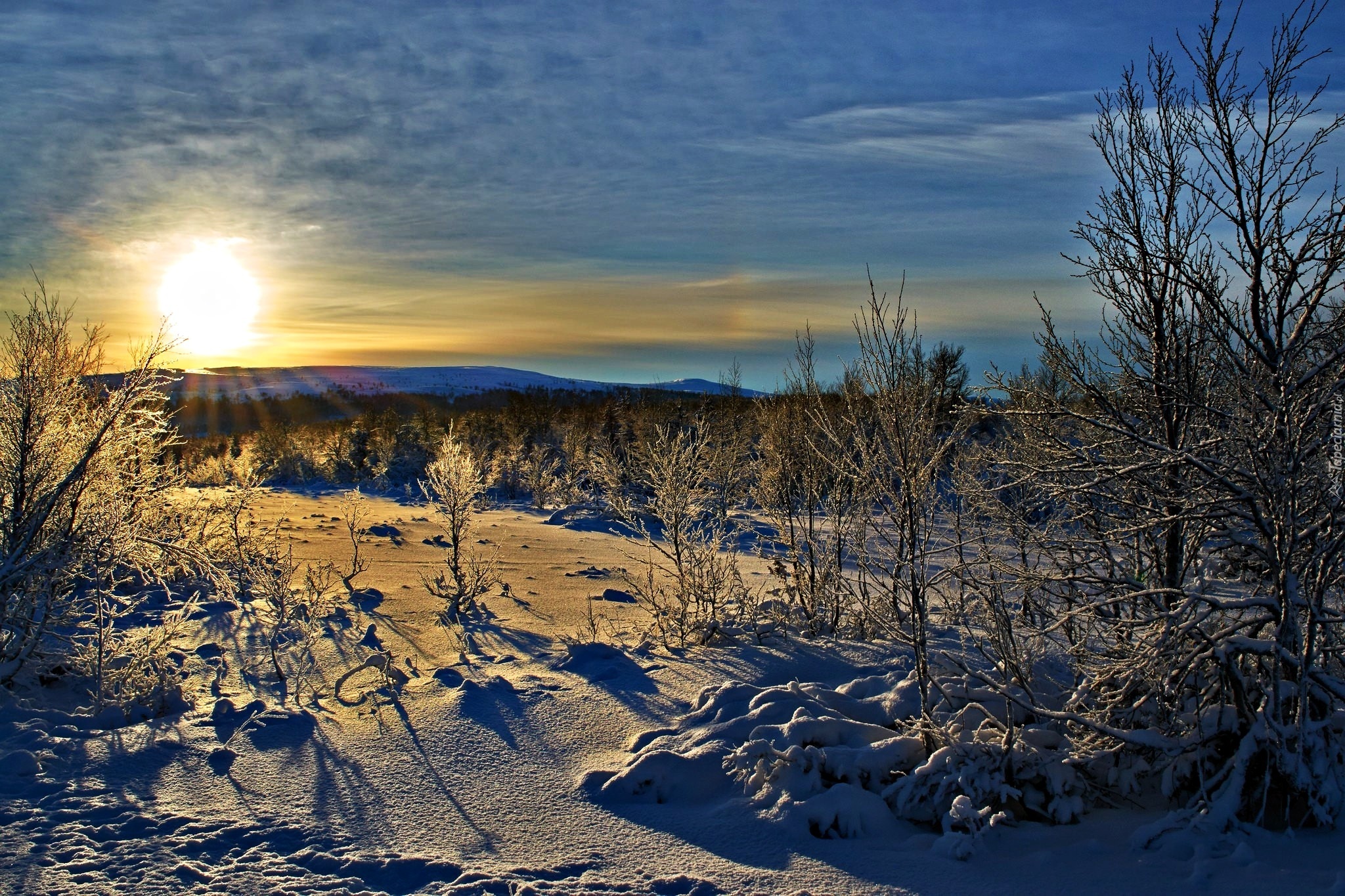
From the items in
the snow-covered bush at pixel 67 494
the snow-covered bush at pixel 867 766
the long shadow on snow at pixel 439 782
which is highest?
the snow-covered bush at pixel 67 494

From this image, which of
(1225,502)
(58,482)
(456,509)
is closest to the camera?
(1225,502)

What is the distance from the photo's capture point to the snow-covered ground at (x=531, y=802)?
3.42 metres

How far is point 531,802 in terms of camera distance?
4266 mm

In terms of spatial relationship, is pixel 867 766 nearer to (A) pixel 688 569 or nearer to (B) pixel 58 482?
(A) pixel 688 569

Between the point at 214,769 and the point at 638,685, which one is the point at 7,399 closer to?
the point at 214,769

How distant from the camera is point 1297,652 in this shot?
3.61 metres

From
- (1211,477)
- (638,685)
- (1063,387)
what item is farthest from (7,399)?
(1063,387)

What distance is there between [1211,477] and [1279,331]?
822mm

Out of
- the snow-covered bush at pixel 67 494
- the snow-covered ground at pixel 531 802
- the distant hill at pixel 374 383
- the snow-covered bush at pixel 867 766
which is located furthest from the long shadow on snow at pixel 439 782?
Answer: the distant hill at pixel 374 383

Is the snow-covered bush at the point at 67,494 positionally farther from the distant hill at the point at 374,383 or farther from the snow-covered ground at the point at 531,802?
the distant hill at the point at 374,383

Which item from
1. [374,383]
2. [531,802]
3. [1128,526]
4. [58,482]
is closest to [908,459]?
[1128,526]

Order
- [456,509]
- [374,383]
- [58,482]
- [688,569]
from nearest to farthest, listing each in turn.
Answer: [58,482] → [688,569] → [456,509] → [374,383]

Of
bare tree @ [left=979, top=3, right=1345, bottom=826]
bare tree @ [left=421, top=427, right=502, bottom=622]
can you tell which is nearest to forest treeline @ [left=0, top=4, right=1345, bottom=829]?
bare tree @ [left=979, top=3, right=1345, bottom=826]

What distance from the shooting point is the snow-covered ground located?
3420 millimetres
